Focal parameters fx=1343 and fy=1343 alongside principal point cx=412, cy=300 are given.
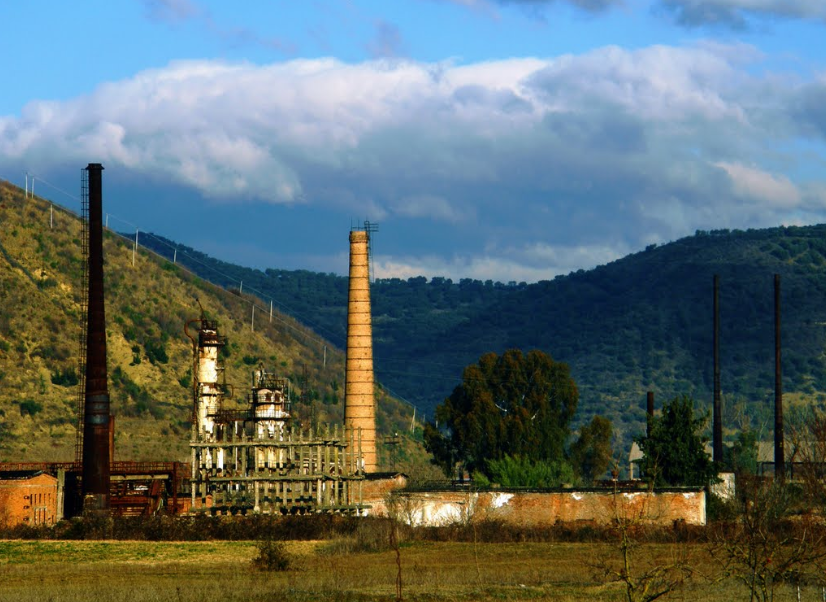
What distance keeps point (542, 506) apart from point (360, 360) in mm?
14644

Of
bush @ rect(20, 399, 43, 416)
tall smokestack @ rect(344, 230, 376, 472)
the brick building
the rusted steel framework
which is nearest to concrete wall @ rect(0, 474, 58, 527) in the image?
the brick building

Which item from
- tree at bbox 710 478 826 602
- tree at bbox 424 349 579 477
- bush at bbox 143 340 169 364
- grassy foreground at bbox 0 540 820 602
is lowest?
grassy foreground at bbox 0 540 820 602

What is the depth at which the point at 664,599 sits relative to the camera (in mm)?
27750

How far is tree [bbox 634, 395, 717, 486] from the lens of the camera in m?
54.2

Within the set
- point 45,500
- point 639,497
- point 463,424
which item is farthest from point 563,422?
point 45,500

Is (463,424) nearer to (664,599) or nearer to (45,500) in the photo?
(45,500)

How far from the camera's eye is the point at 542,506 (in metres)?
49.0

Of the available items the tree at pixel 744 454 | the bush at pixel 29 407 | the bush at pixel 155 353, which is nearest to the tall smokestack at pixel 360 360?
the tree at pixel 744 454

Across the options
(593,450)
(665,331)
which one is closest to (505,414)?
(593,450)

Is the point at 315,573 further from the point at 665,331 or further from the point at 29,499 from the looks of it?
the point at 665,331

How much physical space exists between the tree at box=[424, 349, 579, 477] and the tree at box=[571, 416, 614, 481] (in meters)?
1.65

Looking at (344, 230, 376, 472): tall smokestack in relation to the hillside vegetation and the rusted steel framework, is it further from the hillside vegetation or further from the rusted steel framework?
the hillside vegetation

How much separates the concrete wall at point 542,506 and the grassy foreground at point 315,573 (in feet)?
10.4

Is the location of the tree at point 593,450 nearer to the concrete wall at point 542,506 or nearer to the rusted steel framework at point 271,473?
the rusted steel framework at point 271,473
